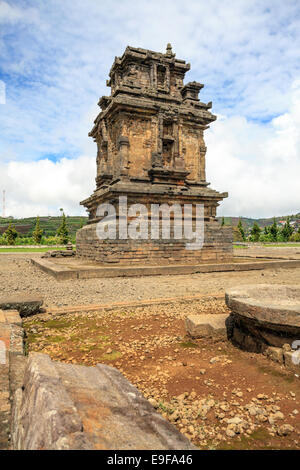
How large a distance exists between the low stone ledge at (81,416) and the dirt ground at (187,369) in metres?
0.54

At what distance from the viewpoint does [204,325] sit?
12.4 feet

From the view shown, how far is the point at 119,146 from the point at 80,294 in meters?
9.05

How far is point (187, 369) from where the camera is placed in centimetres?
290

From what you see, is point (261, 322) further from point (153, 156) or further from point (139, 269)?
point (153, 156)

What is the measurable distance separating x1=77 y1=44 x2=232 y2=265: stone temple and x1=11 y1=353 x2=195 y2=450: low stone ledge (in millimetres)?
9522

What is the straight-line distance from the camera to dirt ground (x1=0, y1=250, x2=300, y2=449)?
6.47 ft

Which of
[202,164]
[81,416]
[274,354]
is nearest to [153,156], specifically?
A: [202,164]

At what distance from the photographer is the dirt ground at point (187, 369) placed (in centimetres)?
197

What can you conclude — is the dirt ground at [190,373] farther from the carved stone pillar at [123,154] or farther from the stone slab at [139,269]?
the carved stone pillar at [123,154]

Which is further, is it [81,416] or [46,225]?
[46,225]

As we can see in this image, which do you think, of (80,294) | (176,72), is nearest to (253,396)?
(80,294)

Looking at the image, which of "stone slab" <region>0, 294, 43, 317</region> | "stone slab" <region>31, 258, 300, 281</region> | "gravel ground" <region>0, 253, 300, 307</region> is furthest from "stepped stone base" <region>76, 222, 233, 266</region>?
"stone slab" <region>0, 294, 43, 317</region>

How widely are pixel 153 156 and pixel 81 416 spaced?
44.6ft
